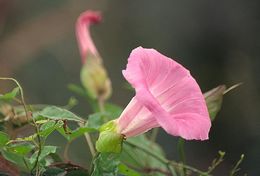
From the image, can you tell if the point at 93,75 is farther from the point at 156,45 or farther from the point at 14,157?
the point at 156,45

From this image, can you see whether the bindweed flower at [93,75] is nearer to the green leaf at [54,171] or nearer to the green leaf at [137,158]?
the green leaf at [137,158]

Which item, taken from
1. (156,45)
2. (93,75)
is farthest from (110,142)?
(156,45)

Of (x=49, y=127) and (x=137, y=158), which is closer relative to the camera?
(x=49, y=127)

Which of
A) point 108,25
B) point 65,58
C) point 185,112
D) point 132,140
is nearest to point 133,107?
point 185,112

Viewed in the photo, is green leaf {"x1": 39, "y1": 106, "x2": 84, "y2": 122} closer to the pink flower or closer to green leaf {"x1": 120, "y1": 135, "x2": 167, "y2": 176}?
the pink flower

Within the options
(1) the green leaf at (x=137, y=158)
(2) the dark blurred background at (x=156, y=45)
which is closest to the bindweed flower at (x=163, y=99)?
(1) the green leaf at (x=137, y=158)

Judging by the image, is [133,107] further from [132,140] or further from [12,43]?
[12,43]
